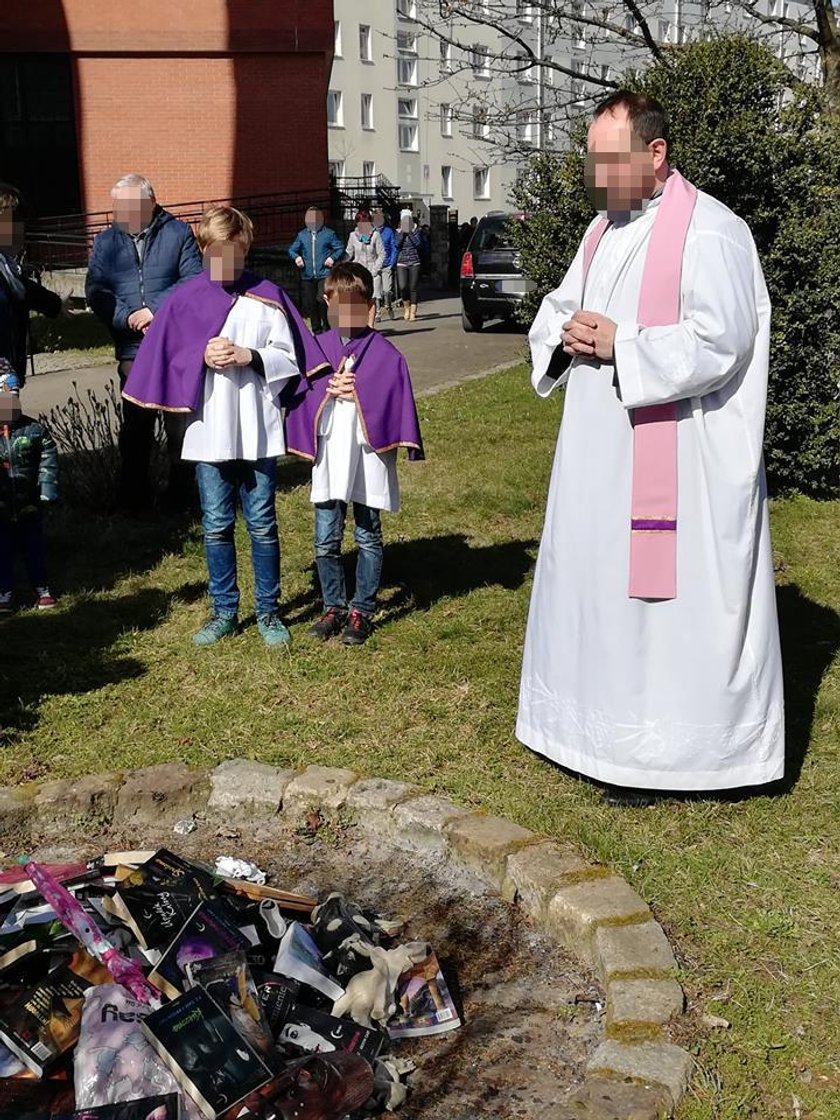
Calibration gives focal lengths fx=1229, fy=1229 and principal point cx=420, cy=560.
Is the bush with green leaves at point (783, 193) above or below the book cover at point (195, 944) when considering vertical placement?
above

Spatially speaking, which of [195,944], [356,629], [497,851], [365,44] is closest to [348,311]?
[356,629]

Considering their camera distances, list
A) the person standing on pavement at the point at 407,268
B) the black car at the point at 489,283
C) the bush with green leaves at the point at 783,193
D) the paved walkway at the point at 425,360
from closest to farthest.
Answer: the bush with green leaves at the point at 783,193 → the paved walkway at the point at 425,360 → the black car at the point at 489,283 → the person standing on pavement at the point at 407,268

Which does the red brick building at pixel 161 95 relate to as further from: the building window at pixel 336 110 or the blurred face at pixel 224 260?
the building window at pixel 336 110

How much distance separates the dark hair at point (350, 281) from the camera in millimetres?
5801

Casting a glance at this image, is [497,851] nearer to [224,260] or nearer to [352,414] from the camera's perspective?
[352,414]

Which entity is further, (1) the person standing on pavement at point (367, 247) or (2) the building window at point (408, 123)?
(2) the building window at point (408, 123)

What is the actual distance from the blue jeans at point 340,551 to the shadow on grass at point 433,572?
0.32m

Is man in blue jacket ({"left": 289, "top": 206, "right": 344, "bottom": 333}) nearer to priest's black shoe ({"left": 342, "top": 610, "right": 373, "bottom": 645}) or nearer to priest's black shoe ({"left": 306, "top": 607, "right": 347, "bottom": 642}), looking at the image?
priest's black shoe ({"left": 306, "top": 607, "right": 347, "bottom": 642})

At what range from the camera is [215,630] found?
6207 mm

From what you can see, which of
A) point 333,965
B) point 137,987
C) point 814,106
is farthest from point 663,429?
point 814,106

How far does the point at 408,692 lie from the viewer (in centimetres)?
560

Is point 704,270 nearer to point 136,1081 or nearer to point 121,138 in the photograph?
point 136,1081

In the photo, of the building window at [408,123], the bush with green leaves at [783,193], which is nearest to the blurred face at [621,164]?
the bush with green leaves at [783,193]

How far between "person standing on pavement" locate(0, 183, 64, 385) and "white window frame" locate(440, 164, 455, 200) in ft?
158
